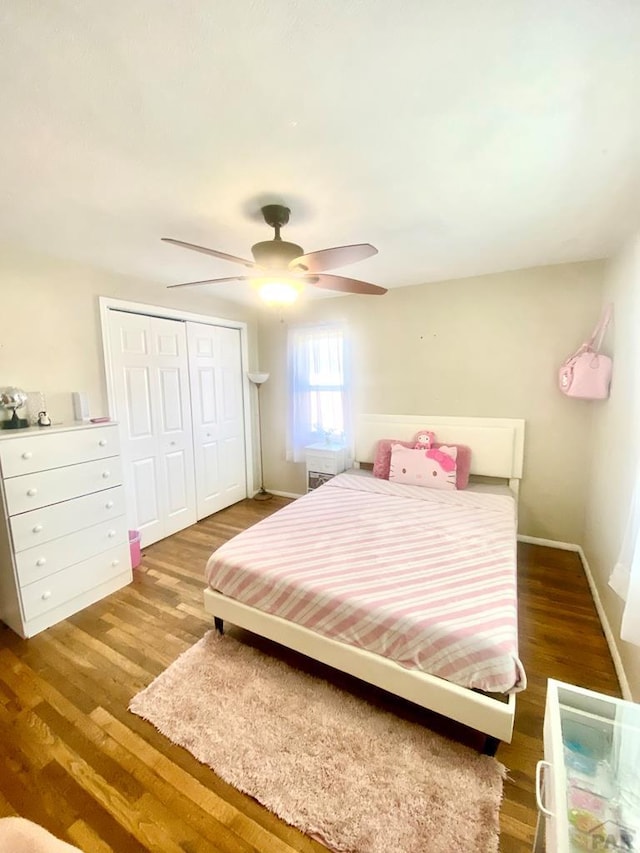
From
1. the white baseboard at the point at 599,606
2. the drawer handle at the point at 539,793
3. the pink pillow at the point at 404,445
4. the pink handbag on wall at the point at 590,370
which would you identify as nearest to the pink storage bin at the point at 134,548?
the pink pillow at the point at 404,445

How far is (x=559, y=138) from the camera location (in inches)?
51.7

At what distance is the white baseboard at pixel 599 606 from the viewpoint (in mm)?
1719

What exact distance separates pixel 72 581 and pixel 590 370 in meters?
3.85

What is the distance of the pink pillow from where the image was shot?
10.2ft

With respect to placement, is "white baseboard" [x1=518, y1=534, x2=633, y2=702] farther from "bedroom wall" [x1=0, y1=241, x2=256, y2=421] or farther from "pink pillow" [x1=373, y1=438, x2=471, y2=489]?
"bedroom wall" [x1=0, y1=241, x2=256, y2=421]

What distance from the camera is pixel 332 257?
5.50ft

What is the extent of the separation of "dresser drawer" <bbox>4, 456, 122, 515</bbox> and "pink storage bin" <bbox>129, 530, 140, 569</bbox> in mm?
576

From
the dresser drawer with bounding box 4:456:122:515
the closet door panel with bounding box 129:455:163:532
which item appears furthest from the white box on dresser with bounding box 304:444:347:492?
the dresser drawer with bounding box 4:456:122:515

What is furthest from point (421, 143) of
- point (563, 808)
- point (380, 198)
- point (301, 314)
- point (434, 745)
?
point (301, 314)

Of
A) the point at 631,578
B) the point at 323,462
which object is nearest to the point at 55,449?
the point at 323,462

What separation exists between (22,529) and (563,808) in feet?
8.71

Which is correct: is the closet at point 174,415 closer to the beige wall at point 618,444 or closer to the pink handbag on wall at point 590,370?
the pink handbag on wall at point 590,370

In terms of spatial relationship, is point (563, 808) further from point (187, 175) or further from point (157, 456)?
point (157, 456)

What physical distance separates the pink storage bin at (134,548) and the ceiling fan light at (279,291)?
2.26 m
